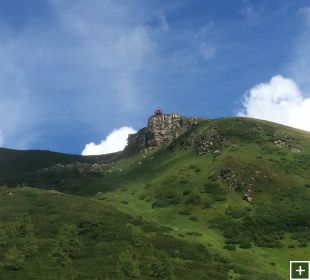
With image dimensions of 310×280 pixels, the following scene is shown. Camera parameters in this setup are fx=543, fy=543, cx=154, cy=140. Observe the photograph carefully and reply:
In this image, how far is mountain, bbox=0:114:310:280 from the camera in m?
72.4

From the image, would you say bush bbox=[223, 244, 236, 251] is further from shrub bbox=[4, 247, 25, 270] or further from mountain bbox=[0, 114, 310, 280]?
shrub bbox=[4, 247, 25, 270]

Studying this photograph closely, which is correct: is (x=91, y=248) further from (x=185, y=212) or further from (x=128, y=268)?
(x=185, y=212)

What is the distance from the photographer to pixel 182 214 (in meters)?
109

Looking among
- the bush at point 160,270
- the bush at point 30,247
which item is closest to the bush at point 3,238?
the bush at point 30,247

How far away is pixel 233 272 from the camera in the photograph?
247 ft

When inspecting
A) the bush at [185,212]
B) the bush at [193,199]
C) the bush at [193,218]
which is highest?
the bush at [193,199]

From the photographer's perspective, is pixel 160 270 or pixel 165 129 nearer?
pixel 160 270

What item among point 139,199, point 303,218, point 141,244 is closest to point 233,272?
point 141,244

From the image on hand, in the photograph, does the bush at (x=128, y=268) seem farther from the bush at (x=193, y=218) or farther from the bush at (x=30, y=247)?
the bush at (x=193, y=218)

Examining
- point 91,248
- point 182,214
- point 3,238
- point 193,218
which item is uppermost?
point 182,214

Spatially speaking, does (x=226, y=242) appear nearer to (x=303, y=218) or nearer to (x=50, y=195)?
(x=303, y=218)

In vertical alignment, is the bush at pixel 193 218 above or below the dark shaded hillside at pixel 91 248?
above

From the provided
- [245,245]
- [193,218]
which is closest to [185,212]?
[193,218]

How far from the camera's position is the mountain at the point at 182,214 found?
7244 centimetres
